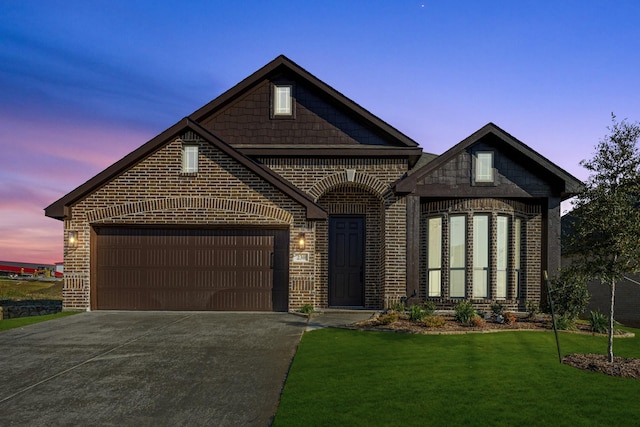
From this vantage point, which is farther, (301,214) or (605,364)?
(301,214)

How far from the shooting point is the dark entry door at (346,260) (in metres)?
16.4

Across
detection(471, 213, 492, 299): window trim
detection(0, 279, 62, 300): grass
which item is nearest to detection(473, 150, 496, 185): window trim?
detection(471, 213, 492, 299): window trim

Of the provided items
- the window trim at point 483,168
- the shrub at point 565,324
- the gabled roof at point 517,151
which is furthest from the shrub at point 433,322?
the window trim at point 483,168

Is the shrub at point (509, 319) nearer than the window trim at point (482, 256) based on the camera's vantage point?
Yes

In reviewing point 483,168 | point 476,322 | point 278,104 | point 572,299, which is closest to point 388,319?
point 476,322

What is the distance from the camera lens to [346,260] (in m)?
16.4

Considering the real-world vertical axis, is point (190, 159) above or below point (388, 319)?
above

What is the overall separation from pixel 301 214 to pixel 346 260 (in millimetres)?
3051

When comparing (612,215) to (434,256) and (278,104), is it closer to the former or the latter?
(434,256)

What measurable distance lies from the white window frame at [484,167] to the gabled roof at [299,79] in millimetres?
1966

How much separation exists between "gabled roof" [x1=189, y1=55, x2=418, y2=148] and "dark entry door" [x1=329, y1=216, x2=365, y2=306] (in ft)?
9.66

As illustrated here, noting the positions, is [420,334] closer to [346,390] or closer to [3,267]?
[346,390]

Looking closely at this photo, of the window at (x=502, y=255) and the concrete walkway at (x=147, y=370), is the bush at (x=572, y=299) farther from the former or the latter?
the concrete walkway at (x=147, y=370)

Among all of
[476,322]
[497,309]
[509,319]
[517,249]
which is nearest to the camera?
[476,322]
